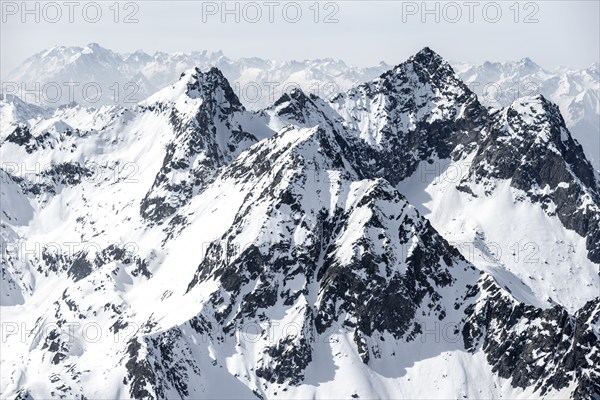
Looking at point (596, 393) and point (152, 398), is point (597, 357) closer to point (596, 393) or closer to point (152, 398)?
point (596, 393)

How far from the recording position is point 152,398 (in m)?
200

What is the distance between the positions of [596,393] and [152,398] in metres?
98.1

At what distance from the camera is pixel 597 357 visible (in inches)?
7864

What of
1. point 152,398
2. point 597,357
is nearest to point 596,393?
point 597,357

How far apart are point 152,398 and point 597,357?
328ft

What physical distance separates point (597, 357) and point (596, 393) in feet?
27.2

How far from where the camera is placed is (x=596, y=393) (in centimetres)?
19600
